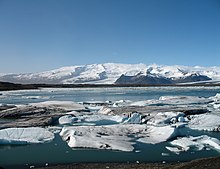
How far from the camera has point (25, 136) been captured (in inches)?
393

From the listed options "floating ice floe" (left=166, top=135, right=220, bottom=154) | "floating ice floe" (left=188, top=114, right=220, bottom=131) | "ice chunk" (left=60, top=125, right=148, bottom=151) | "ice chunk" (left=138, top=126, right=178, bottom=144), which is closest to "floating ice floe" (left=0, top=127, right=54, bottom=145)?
"ice chunk" (left=60, top=125, right=148, bottom=151)

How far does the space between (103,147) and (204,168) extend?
388cm

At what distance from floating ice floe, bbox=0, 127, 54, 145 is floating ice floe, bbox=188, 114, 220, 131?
599cm

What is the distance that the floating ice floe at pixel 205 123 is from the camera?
37.6 feet

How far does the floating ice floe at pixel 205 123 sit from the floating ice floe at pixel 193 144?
2.32 meters

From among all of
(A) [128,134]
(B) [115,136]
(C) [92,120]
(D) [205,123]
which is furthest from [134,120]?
(B) [115,136]

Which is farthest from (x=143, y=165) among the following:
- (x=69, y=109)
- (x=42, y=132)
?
(x=69, y=109)

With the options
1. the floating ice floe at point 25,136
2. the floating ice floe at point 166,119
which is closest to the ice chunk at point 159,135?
the floating ice floe at point 166,119

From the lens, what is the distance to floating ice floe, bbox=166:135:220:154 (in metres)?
8.51

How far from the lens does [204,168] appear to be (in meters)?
5.35

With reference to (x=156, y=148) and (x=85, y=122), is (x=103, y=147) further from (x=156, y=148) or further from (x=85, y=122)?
(x=85, y=122)

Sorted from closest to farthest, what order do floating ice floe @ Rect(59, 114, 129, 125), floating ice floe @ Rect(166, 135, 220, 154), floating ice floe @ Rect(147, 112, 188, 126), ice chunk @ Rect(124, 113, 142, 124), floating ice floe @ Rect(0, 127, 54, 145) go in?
floating ice floe @ Rect(166, 135, 220, 154)
floating ice floe @ Rect(0, 127, 54, 145)
floating ice floe @ Rect(147, 112, 188, 126)
ice chunk @ Rect(124, 113, 142, 124)
floating ice floe @ Rect(59, 114, 129, 125)

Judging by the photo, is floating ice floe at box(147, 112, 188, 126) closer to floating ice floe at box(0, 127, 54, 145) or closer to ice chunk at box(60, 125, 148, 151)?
ice chunk at box(60, 125, 148, 151)

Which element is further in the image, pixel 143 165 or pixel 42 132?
pixel 42 132
